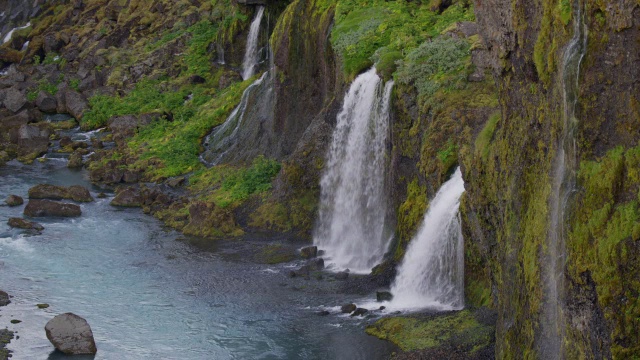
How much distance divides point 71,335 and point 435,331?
9.11m

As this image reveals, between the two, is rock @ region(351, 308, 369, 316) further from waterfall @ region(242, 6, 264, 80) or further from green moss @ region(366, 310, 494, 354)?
waterfall @ region(242, 6, 264, 80)

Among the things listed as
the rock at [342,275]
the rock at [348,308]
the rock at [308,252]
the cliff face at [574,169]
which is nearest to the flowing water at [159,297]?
the rock at [348,308]

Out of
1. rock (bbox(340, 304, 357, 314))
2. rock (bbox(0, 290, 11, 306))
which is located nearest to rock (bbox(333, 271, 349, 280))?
rock (bbox(340, 304, 357, 314))

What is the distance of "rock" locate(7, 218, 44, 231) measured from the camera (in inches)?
1378

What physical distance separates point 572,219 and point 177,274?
57.4 feet

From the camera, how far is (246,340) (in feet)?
79.5

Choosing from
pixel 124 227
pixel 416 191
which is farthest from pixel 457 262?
pixel 124 227

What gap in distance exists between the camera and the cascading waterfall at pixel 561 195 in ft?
49.6

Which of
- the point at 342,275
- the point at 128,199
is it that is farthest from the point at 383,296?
the point at 128,199

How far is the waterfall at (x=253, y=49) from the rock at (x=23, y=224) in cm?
1779

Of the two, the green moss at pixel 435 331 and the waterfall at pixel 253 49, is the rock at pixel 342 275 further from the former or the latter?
the waterfall at pixel 253 49

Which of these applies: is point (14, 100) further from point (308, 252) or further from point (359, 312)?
point (359, 312)

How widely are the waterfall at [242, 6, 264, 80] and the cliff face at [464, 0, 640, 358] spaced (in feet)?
100

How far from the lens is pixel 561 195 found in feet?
51.1
